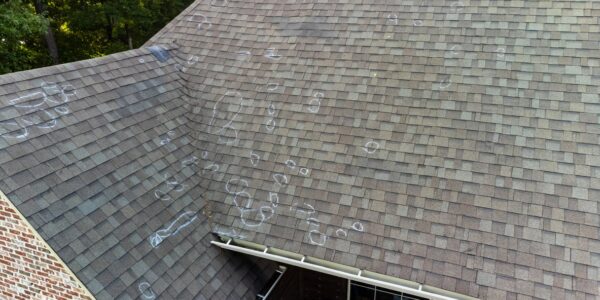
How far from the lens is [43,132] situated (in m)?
5.07

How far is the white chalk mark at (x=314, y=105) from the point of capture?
263 inches

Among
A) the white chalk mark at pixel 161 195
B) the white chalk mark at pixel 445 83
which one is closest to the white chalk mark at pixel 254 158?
the white chalk mark at pixel 161 195

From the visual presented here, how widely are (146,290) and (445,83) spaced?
4991mm

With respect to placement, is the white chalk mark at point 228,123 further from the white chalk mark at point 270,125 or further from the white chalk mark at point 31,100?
the white chalk mark at point 31,100

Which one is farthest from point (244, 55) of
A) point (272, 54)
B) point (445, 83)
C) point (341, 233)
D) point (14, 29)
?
point (14, 29)

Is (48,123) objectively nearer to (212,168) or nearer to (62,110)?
(62,110)

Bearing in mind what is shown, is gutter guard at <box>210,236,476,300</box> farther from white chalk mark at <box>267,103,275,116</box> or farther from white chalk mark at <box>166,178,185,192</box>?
white chalk mark at <box>267,103,275,116</box>

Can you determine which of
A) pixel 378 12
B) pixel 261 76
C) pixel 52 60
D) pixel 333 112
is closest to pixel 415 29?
pixel 378 12

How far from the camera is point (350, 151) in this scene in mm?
6137

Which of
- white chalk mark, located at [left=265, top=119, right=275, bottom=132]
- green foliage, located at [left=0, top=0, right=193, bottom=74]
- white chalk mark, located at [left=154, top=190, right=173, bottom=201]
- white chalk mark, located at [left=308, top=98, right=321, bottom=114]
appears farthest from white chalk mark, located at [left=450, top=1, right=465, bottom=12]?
green foliage, located at [left=0, top=0, right=193, bottom=74]

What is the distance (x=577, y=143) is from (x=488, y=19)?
254cm

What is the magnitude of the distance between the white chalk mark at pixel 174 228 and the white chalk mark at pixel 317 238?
5.29ft

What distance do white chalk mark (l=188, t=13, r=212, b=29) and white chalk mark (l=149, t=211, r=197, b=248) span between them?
4336mm

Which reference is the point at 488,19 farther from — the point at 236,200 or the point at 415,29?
the point at 236,200
